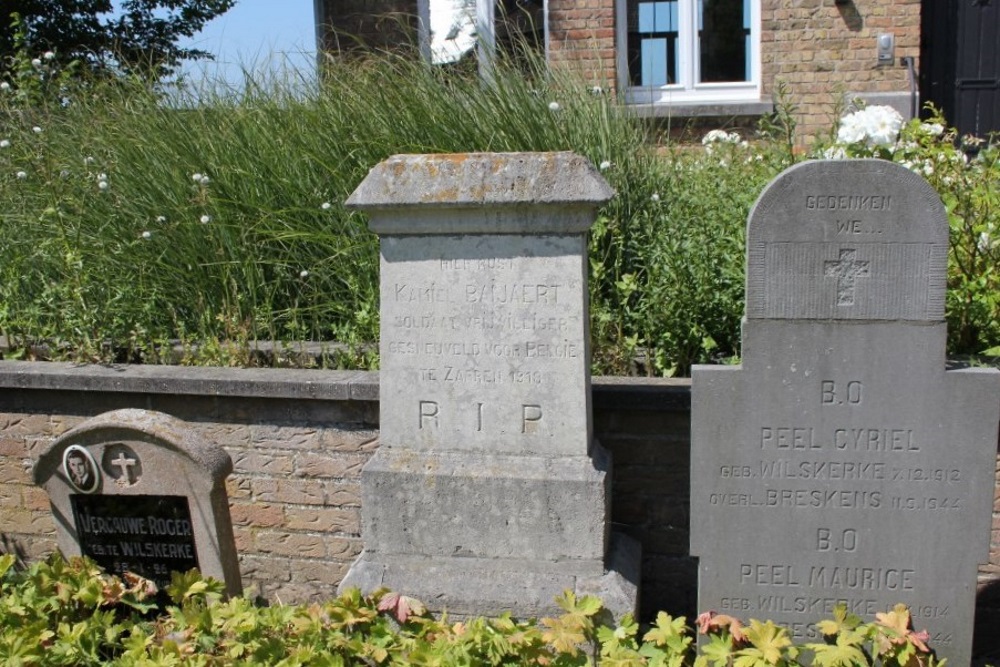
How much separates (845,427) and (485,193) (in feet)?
4.55

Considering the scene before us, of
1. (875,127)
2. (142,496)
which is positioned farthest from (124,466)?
(875,127)

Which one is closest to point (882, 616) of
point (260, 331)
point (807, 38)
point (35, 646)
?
point (35, 646)

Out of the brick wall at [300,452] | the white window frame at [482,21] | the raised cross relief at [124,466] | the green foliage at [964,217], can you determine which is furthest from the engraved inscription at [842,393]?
the white window frame at [482,21]

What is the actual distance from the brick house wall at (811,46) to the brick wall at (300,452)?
536cm

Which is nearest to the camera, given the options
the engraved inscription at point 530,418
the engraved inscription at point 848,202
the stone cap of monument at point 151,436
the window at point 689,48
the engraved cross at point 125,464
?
the engraved inscription at point 848,202

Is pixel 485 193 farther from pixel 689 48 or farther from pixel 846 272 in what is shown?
pixel 689 48

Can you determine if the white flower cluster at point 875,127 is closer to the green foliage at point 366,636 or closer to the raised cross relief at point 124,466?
the green foliage at point 366,636

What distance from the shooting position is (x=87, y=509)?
3883 mm

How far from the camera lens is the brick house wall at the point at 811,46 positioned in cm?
876

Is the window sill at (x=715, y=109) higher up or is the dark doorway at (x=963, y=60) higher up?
the dark doorway at (x=963, y=60)

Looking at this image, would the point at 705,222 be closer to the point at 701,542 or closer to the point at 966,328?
the point at 966,328

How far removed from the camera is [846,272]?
3.08 meters

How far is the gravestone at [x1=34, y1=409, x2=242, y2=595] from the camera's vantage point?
370 centimetres

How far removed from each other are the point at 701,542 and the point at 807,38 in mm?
6738
